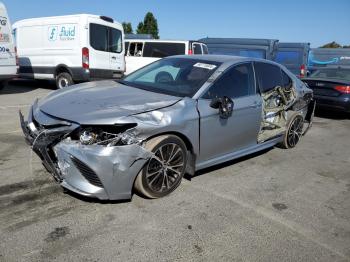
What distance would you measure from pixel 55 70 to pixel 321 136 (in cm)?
822

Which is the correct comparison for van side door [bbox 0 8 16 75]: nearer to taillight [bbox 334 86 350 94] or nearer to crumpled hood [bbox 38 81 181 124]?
crumpled hood [bbox 38 81 181 124]

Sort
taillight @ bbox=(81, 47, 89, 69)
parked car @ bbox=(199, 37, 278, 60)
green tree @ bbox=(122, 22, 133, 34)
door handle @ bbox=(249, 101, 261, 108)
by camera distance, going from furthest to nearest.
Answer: green tree @ bbox=(122, 22, 133, 34) < parked car @ bbox=(199, 37, 278, 60) < taillight @ bbox=(81, 47, 89, 69) < door handle @ bbox=(249, 101, 261, 108)

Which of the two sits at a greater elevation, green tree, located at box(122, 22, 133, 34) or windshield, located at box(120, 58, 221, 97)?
green tree, located at box(122, 22, 133, 34)

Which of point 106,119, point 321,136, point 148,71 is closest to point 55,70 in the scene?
point 148,71

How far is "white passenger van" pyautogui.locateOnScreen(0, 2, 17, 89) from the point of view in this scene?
34.1 feet

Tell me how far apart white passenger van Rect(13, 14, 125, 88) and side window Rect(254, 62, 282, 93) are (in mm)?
6848

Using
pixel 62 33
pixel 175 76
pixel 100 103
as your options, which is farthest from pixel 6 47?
pixel 100 103

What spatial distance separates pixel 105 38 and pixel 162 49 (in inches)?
90.3

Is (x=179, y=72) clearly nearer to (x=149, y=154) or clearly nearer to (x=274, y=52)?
(x=149, y=154)

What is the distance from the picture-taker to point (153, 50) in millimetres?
13242

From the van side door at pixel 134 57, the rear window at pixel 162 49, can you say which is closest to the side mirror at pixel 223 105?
the rear window at pixel 162 49

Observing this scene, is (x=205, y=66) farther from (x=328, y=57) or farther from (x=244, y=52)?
(x=328, y=57)

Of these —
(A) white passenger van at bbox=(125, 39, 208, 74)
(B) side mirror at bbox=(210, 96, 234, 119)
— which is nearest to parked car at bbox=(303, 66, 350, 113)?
(A) white passenger van at bbox=(125, 39, 208, 74)

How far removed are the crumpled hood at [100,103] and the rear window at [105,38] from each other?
6963 mm
